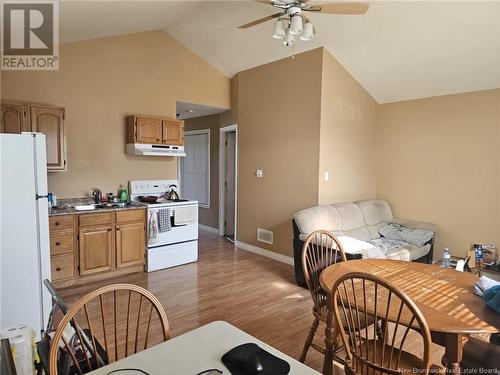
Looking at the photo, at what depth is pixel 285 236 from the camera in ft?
15.6

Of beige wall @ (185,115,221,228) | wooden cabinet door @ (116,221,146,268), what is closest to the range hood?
wooden cabinet door @ (116,221,146,268)

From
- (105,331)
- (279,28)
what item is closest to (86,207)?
(105,331)

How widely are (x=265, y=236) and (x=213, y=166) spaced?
84.2 inches

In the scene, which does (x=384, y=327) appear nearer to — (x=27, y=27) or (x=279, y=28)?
(x=279, y=28)

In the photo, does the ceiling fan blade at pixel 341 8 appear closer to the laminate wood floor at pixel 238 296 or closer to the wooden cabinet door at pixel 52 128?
the laminate wood floor at pixel 238 296

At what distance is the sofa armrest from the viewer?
4.46m

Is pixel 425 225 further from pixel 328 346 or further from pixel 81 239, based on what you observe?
pixel 81 239

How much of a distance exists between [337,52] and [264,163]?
1.87 metres

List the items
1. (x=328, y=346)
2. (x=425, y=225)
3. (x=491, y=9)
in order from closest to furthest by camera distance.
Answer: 1. (x=328, y=346)
2. (x=491, y=9)
3. (x=425, y=225)

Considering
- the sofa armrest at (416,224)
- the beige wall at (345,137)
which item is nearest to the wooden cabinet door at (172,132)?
the beige wall at (345,137)

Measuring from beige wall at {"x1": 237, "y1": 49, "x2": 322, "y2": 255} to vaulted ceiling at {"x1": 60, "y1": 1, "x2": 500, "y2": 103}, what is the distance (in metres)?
0.33

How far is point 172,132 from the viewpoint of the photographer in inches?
190

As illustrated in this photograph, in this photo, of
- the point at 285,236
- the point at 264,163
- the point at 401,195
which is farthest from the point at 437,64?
the point at 285,236

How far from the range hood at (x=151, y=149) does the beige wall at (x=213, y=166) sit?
1638 mm
